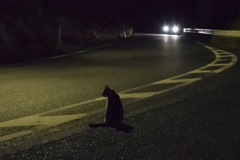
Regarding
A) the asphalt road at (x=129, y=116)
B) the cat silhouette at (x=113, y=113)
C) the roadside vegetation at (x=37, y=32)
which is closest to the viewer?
the asphalt road at (x=129, y=116)

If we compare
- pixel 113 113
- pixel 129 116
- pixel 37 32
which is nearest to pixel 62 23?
pixel 37 32

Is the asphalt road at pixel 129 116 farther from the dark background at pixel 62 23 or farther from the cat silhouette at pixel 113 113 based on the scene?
the dark background at pixel 62 23

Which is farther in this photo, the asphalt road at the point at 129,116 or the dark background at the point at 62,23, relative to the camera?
the dark background at the point at 62,23

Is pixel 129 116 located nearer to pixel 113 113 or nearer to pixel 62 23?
pixel 113 113

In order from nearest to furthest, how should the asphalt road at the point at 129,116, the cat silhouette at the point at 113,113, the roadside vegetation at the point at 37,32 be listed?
the asphalt road at the point at 129,116, the cat silhouette at the point at 113,113, the roadside vegetation at the point at 37,32

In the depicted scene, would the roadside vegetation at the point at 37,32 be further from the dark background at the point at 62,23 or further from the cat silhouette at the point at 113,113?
the cat silhouette at the point at 113,113

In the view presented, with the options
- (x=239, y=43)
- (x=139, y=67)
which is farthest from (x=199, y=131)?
(x=239, y=43)

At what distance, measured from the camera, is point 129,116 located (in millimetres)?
5816

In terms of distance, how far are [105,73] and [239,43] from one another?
13360mm

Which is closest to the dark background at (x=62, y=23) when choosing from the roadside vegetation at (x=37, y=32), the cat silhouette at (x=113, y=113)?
the roadside vegetation at (x=37, y=32)

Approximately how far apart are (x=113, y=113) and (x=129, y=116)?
704 millimetres

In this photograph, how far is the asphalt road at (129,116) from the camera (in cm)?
431

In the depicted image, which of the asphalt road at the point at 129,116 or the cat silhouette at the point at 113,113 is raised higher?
the cat silhouette at the point at 113,113

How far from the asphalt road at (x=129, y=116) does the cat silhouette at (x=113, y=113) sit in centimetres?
13
